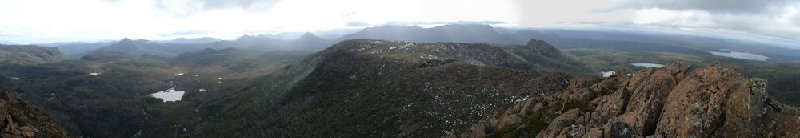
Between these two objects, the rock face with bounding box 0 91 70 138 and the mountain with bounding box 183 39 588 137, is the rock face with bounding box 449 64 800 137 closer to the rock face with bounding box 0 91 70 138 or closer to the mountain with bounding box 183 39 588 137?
the mountain with bounding box 183 39 588 137

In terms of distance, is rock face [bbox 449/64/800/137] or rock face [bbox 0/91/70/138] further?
rock face [bbox 0/91/70/138]

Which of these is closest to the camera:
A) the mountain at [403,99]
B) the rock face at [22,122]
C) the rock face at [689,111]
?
the rock face at [689,111]

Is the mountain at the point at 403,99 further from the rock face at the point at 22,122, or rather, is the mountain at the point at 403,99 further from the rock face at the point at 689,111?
the rock face at the point at 22,122

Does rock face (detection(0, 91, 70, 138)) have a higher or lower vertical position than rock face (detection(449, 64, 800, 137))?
lower

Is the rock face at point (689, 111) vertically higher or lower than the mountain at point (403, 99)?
higher

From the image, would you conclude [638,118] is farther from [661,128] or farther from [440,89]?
[440,89]

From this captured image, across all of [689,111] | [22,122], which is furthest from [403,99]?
[689,111]

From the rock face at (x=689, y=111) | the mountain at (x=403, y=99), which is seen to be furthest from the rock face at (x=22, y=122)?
the rock face at (x=689, y=111)

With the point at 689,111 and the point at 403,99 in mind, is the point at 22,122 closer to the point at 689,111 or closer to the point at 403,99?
the point at 689,111

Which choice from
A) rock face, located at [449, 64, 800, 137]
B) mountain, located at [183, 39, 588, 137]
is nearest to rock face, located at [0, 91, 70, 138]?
mountain, located at [183, 39, 588, 137]

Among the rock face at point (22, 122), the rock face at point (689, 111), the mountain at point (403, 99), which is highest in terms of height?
the rock face at point (689, 111)
